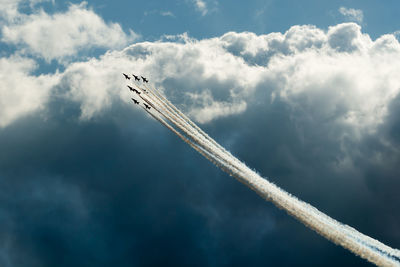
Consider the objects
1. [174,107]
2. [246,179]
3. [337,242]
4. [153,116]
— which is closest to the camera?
[337,242]

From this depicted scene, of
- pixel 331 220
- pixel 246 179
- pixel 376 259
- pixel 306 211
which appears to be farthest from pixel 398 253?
pixel 246 179

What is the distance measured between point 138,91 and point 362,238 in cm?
6925

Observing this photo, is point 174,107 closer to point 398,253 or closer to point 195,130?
point 195,130

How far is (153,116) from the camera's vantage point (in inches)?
3408

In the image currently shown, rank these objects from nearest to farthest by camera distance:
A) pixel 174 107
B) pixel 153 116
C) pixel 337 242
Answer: pixel 337 242, pixel 153 116, pixel 174 107

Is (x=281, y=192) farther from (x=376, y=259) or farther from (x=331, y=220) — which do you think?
(x=376, y=259)

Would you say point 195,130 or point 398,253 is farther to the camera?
point 195,130

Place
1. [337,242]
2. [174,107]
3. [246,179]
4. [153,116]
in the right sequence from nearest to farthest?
[337,242]
[246,179]
[153,116]
[174,107]

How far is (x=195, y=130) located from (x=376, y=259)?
170 ft

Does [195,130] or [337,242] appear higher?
[195,130]

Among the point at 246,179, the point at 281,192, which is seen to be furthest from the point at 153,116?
the point at 281,192

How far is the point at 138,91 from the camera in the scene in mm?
95500

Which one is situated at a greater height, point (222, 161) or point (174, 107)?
point (174, 107)

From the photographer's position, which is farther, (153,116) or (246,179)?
(153,116)
